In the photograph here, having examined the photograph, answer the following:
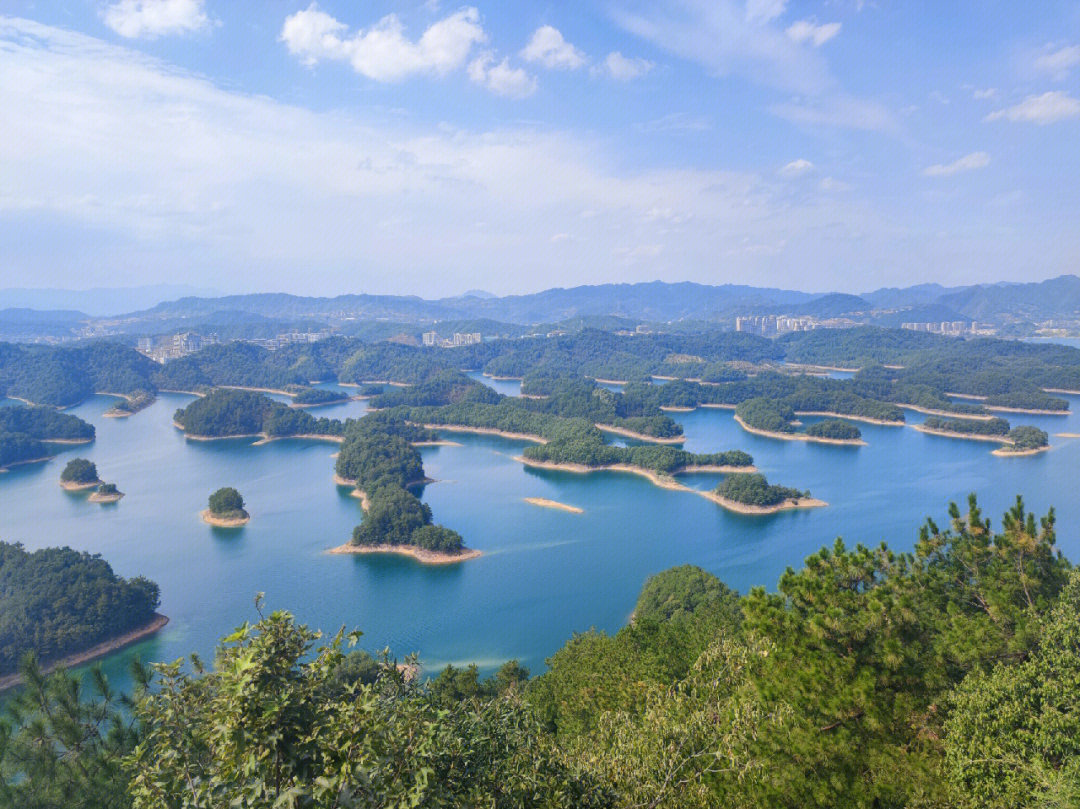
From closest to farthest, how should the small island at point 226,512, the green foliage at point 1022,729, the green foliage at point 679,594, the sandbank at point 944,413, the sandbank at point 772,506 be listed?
the green foliage at point 1022,729
the green foliage at point 679,594
the small island at point 226,512
the sandbank at point 772,506
the sandbank at point 944,413

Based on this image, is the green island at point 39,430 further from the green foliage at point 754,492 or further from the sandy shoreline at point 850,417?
the sandy shoreline at point 850,417

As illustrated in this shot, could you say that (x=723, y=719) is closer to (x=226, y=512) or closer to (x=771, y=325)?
(x=226, y=512)

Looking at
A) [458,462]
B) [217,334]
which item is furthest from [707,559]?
[217,334]

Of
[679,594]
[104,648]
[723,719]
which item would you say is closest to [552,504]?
[679,594]

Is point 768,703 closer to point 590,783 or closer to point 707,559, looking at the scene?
point 590,783

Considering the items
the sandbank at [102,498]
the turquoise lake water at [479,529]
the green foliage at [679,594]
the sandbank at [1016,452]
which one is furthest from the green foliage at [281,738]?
the sandbank at [1016,452]

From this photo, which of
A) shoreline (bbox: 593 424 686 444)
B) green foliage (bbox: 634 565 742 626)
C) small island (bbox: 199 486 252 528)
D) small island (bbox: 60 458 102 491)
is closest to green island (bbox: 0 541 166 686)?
small island (bbox: 199 486 252 528)
